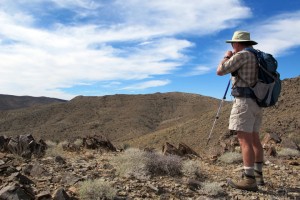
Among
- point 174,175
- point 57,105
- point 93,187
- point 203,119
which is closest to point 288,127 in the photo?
point 203,119

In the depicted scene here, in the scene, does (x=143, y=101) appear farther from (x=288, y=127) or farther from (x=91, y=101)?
(x=288, y=127)

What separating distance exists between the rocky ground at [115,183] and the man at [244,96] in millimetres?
368

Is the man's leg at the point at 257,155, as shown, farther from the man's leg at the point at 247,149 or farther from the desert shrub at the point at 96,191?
the desert shrub at the point at 96,191

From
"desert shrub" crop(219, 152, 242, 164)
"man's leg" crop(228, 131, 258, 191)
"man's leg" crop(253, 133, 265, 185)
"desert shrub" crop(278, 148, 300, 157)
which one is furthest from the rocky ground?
"desert shrub" crop(278, 148, 300, 157)

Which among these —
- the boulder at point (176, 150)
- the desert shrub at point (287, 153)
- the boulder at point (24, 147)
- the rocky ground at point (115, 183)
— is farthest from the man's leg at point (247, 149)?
the boulder at point (24, 147)

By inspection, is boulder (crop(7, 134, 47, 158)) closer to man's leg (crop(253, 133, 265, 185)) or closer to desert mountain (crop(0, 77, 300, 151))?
man's leg (crop(253, 133, 265, 185))

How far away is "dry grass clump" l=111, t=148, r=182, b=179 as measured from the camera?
20.5 ft

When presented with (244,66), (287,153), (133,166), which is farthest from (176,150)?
(244,66)

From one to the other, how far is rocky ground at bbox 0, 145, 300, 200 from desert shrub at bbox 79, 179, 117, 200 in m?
0.13

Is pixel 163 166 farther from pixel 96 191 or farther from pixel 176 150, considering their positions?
pixel 176 150

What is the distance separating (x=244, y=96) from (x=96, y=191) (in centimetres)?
247

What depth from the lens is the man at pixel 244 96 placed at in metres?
5.66

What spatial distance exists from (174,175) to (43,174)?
6.75 ft

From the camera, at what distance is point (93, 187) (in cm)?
491
